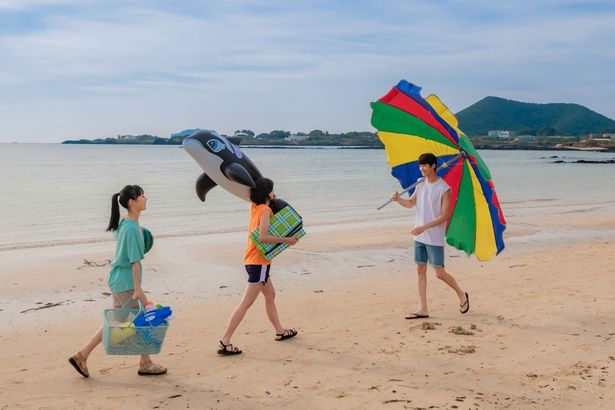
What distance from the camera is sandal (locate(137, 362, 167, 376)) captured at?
19.0ft

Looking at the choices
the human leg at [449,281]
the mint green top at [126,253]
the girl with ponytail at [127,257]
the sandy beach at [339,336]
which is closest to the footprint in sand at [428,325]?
the sandy beach at [339,336]

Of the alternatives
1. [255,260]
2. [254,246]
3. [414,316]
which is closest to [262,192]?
[254,246]

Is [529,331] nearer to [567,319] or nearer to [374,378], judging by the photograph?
[567,319]

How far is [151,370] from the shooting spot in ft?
19.1

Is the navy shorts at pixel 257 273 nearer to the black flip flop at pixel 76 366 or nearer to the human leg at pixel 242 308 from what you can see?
the human leg at pixel 242 308

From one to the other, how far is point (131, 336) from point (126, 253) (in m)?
0.68

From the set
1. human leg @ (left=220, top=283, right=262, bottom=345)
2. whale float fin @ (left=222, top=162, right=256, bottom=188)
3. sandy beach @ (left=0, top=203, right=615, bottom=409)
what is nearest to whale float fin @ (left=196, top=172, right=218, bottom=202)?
whale float fin @ (left=222, top=162, right=256, bottom=188)

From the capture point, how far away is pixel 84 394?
5.42 m

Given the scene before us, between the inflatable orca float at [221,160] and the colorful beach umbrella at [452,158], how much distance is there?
185 centimetres

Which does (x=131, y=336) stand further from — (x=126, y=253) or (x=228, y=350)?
(x=228, y=350)

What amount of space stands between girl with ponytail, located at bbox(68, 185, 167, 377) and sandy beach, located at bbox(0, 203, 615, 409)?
62 cm

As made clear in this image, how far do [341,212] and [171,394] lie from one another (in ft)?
63.9

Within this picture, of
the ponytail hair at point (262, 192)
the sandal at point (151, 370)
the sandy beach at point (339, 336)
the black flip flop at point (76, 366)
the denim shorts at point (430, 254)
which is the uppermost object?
the ponytail hair at point (262, 192)

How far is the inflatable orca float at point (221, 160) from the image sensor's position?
6.73 meters
